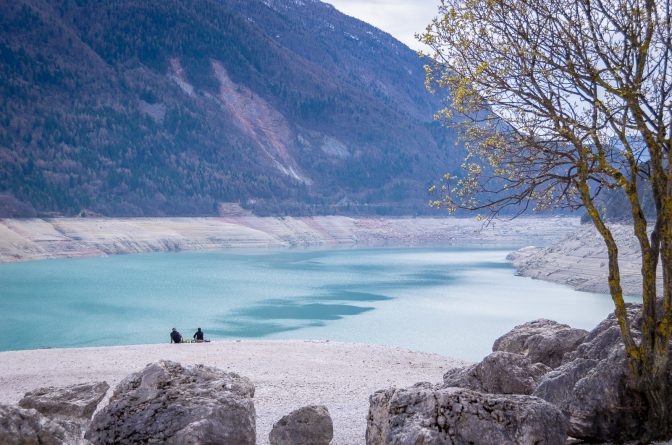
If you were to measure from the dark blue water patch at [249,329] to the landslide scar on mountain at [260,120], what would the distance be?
12400 centimetres

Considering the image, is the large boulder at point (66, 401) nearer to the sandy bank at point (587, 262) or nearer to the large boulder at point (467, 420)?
the large boulder at point (467, 420)

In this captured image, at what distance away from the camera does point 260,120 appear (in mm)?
175750

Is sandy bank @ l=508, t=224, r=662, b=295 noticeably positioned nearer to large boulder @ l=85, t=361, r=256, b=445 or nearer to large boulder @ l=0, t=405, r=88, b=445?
large boulder @ l=85, t=361, r=256, b=445

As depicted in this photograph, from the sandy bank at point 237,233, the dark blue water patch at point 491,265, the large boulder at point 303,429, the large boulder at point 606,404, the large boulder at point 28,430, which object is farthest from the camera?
the sandy bank at point 237,233

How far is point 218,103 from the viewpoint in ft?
550

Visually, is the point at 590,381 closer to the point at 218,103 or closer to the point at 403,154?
the point at 218,103

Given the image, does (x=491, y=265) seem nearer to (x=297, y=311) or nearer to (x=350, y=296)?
(x=350, y=296)

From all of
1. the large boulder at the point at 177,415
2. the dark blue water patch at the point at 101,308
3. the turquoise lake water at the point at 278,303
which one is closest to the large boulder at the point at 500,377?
the large boulder at the point at 177,415

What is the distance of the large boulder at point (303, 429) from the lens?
8.33m

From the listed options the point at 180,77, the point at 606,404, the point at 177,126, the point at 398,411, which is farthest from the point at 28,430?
the point at 180,77

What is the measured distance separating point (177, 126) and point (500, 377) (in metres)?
144

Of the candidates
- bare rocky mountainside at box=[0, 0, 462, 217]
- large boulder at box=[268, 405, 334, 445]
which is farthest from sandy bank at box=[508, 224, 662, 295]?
bare rocky mountainside at box=[0, 0, 462, 217]

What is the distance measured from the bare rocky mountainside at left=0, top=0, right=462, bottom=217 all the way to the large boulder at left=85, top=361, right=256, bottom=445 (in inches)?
3511

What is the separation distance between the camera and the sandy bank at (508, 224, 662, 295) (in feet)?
153
